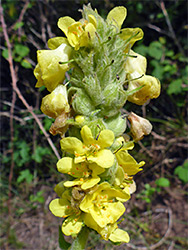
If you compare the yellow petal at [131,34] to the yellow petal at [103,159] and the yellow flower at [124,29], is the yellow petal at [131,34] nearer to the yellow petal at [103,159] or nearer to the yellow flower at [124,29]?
the yellow flower at [124,29]

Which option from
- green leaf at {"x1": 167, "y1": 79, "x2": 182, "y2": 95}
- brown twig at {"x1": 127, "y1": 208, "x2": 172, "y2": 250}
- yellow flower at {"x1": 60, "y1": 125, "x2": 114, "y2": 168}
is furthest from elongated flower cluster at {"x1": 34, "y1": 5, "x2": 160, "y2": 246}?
green leaf at {"x1": 167, "y1": 79, "x2": 182, "y2": 95}

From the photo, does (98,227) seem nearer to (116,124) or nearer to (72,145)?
(72,145)

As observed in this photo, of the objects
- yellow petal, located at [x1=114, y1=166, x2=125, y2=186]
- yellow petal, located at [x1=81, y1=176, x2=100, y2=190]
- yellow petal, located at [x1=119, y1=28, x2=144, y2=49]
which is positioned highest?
yellow petal, located at [x1=119, y1=28, x2=144, y2=49]

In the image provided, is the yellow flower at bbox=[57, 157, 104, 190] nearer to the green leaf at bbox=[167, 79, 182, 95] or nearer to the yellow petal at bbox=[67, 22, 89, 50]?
the yellow petal at bbox=[67, 22, 89, 50]

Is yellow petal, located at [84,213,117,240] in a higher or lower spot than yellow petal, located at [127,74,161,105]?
lower

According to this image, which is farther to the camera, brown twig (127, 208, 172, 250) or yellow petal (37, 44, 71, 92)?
brown twig (127, 208, 172, 250)

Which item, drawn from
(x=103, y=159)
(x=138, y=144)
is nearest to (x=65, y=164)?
(x=103, y=159)

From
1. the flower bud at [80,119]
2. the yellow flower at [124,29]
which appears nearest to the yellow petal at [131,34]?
the yellow flower at [124,29]
